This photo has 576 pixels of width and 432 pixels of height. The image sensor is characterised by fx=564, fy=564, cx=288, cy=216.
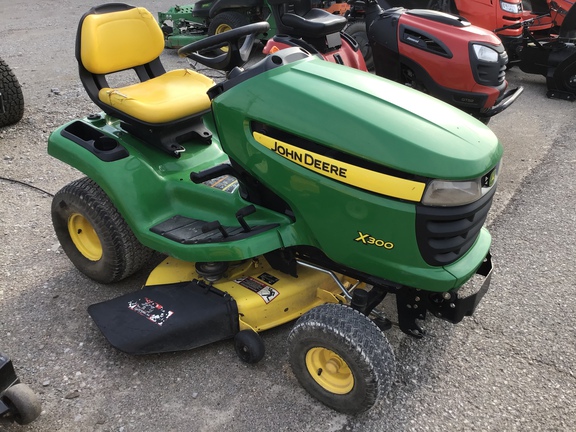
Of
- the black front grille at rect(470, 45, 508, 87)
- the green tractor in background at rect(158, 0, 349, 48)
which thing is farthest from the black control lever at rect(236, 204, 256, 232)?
the green tractor in background at rect(158, 0, 349, 48)

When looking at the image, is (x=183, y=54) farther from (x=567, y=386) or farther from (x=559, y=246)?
(x=559, y=246)

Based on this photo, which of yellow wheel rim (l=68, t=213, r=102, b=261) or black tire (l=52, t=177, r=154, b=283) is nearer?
black tire (l=52, t=177, r=154, b=283)

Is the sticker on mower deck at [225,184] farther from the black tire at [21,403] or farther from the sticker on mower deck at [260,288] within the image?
the black tire at [21,403]

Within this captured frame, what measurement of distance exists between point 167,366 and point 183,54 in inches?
52.8

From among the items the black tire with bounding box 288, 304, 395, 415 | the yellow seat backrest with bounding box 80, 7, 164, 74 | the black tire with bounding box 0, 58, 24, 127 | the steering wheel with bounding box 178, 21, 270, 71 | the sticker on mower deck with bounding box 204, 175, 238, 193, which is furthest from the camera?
the black tire with bounding box 0, 58, 24, 127

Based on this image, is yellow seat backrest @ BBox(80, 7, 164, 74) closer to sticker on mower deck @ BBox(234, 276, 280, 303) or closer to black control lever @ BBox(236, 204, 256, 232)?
black control lever @ BBox(236, 204, 256, 232)

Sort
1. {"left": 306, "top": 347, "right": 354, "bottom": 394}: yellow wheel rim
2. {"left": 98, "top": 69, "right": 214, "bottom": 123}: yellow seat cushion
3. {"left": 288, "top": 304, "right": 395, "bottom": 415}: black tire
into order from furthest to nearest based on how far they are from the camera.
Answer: {"left": 98, "top": 69, "right": 214, "bottom": 123}: yellow seat cushion < {"left": 306, "top": 347, "right": 354, "bottom": 394}: yellow wheel rim < {"left": 288, "top": 304, "right": 395, "bottom": 415}: black tire

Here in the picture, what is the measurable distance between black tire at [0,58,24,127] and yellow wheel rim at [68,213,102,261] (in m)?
2.27

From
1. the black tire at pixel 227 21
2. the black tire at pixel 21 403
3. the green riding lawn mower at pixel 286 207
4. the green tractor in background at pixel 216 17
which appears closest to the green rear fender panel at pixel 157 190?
the green riding lawn mower at pixel 286 207

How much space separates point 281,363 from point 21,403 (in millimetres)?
1001

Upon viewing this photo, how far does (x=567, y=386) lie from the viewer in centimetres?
230

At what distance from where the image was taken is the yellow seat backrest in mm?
2842

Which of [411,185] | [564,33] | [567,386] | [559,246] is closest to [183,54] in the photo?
[411,185]

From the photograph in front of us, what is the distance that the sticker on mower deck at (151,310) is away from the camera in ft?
7.70
